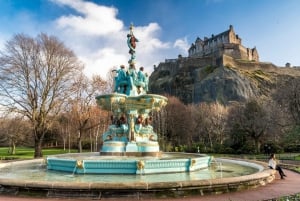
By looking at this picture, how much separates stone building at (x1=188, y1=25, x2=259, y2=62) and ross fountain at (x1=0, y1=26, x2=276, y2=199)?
278 ft

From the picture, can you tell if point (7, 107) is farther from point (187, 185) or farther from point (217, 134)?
point (217, 134)

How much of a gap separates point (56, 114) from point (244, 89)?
2560 inches

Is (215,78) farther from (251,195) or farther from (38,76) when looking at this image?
(251,195)

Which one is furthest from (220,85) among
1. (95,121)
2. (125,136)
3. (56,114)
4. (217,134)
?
(125,136)

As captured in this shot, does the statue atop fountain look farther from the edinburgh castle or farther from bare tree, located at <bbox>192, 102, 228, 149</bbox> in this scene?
the edinburgh castle

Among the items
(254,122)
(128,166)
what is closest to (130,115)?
(128,166)

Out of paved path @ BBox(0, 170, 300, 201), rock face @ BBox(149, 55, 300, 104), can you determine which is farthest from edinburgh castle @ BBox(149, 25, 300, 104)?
paved path @ BBox(0, 170, 300, 201)

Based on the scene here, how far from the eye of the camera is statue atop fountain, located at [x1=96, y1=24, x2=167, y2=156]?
1914 centimetres

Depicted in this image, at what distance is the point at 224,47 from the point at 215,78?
992 inches

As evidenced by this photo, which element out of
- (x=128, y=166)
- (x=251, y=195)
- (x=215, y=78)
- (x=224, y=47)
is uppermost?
(x=224, y=47)

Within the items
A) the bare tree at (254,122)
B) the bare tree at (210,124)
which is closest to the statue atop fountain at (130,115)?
the bare tree at (254,122)

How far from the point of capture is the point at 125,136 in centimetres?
2009

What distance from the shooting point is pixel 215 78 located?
91375 millimetres

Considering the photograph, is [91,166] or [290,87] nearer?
[91,166]
